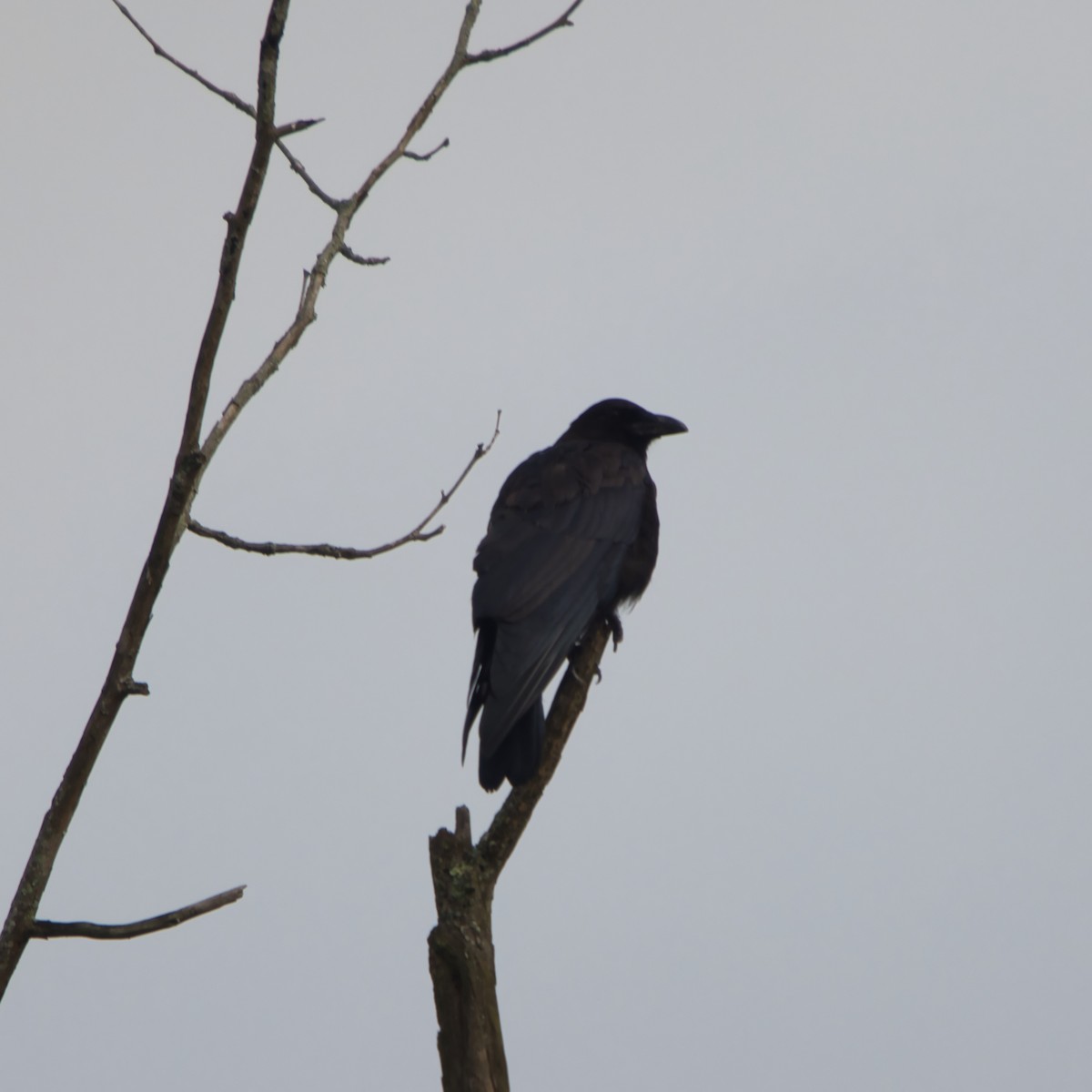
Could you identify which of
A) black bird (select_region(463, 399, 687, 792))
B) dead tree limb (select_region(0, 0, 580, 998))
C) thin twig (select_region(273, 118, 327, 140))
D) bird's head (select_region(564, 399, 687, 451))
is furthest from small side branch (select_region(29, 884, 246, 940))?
bird's head (select_region(564, 399, 687, 451))

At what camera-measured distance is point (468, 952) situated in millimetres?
3508

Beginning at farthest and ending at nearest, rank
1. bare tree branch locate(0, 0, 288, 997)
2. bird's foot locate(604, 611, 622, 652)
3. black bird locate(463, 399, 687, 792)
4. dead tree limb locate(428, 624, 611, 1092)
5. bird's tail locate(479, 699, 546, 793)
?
bird's foot locate(604, 611, 622, 652), black bird locate(463, 399, 687, 792), bird's tail locate(479, 699, 546, 793), dead tree limb locate(428, 624, 611, 1092), bare tree branch locate(0, 0, 288, 997)

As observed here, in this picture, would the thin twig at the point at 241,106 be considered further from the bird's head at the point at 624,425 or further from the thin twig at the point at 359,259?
the bird's head at the point at 624,425

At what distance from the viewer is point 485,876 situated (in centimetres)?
372

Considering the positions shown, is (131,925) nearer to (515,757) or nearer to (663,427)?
(515,757)

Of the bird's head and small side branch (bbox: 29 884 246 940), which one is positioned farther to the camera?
the bird's head

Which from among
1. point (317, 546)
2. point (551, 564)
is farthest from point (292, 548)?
point (551, 564)

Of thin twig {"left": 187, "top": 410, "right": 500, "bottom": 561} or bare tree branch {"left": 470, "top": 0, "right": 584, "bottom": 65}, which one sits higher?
bare tree branch {"left": 470, "top": 0, "right": 584, "bottom": 65}

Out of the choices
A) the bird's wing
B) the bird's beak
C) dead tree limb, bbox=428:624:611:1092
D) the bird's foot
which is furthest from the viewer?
the bird's beak

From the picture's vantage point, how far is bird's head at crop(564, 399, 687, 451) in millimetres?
7887

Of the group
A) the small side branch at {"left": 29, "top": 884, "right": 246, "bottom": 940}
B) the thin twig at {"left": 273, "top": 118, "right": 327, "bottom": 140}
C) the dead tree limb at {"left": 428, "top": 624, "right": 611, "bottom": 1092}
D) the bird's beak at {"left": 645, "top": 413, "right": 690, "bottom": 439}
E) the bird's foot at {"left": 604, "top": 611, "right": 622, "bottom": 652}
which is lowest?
the small side branch at {"left": 29, "top": 884, "right": 246, "bottom": 940}

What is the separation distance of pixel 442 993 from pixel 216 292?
2.09 meters

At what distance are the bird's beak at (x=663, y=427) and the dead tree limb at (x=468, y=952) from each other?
415 centimetres

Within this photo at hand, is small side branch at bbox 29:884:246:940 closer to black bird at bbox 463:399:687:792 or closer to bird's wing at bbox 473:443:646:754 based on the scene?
black bird at bbox 463:399:687:792
